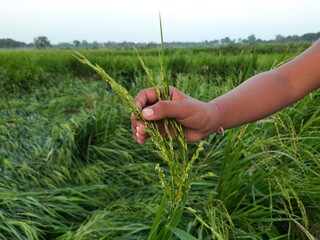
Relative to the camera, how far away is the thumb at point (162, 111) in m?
0.64

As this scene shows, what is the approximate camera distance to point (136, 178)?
8.11 ft

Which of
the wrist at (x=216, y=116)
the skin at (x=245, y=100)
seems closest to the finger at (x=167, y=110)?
the skin at (x=245, y=100)

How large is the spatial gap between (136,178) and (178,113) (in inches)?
70.5

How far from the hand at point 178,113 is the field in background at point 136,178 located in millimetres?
206

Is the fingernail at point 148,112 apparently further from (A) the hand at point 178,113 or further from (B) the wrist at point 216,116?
(B) the wrist at point 216,116

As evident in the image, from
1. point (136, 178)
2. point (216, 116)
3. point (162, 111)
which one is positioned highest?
point (162, 111)

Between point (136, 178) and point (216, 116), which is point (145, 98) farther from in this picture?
point (136, 178)

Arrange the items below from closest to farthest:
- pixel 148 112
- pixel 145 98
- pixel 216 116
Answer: pixel 148 112
pixel 145 98
pixel 216 116

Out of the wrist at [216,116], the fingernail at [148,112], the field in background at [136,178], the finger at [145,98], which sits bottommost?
the field in background at [136,178]

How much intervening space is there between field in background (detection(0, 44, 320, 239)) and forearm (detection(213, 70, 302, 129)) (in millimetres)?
246

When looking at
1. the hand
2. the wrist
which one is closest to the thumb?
the hand

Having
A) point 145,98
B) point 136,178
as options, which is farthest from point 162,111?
point 136,178

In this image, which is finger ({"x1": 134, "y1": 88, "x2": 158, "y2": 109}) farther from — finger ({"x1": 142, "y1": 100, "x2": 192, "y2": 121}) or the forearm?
the forearm

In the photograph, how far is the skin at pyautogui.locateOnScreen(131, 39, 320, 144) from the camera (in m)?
0.80
